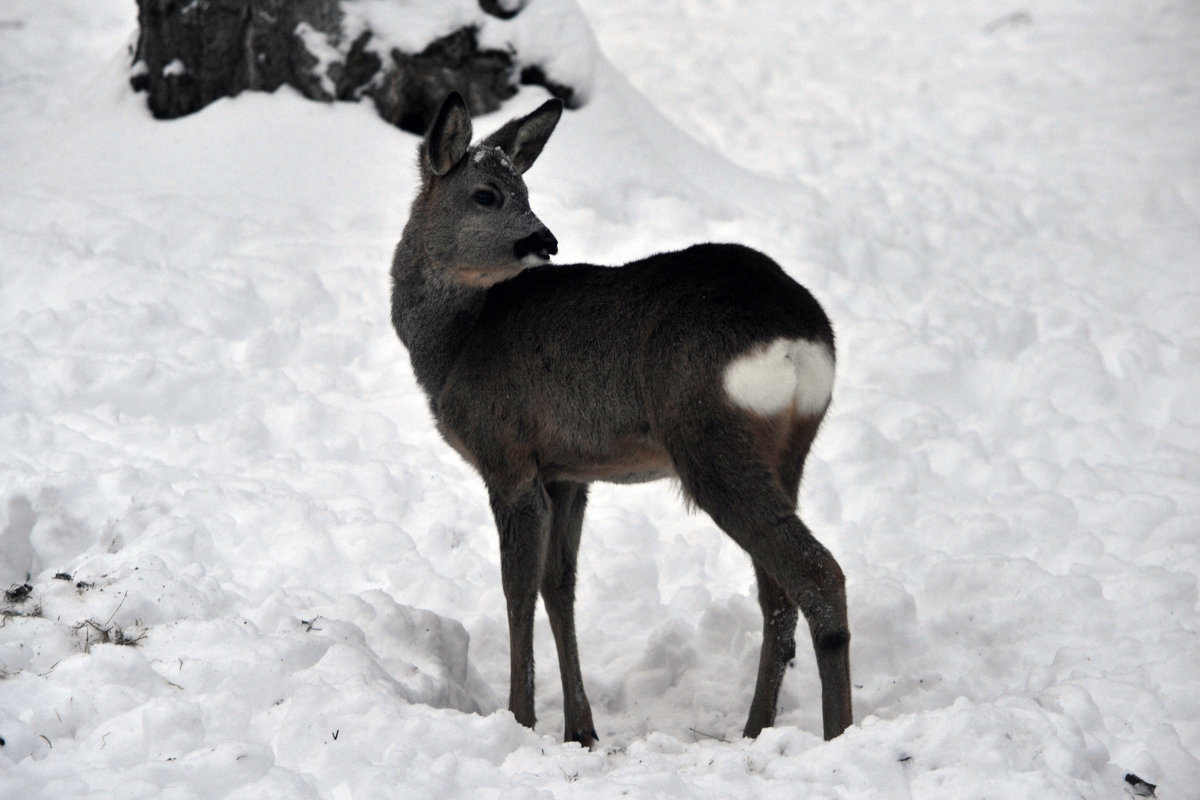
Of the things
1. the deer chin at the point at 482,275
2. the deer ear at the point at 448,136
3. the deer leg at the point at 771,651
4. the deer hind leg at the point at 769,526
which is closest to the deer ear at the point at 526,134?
the deer ear at the point at 448,136

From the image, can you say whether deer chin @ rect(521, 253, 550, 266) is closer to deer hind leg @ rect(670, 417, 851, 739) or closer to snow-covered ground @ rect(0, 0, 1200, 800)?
deer hind leg @ rect(670, 417, 851, 739)

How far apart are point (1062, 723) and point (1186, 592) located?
1.95 meters

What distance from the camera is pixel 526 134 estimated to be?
17.7 ft

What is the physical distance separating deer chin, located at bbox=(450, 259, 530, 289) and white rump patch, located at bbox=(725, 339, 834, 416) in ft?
4.03

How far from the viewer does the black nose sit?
4680mm

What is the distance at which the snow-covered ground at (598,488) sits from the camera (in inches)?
144

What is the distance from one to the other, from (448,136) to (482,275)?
24.1 inches

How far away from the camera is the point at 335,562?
5.66m

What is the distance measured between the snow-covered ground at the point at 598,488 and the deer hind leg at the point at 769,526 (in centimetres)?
34

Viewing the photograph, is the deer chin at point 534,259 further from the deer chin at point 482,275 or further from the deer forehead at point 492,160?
the deer forehead at point 492,160

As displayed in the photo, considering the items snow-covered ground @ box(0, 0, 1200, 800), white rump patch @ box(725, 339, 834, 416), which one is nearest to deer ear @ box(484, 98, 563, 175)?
white rump patch @ box(725, 339, 834, 416)

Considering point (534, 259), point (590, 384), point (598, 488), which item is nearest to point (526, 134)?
point (534, 259)

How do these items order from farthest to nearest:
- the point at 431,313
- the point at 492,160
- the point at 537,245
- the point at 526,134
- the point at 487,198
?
the point at 526,134, the point at 431,313, the point at 492,160, the point at 487,198, the point at 537,245

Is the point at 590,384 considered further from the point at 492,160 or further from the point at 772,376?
the point at 492,160
